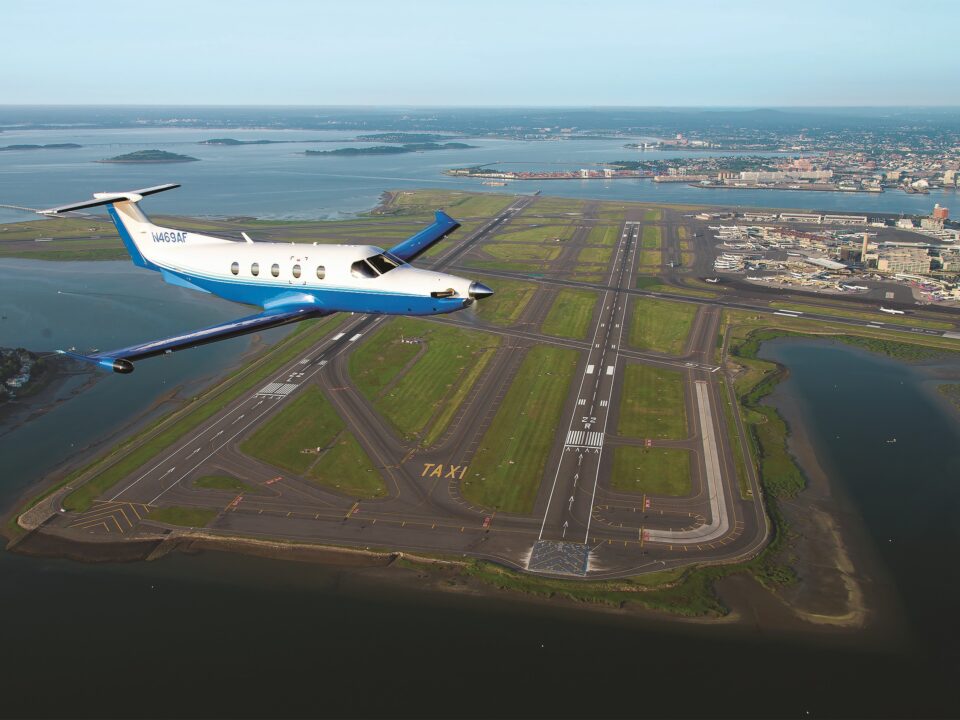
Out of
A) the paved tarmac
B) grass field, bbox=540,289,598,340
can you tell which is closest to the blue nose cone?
the paved tarmac

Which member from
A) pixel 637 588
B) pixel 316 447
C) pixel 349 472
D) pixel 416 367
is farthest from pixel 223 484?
pixel 637 588

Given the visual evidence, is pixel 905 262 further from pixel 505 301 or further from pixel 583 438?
pixel 583 438

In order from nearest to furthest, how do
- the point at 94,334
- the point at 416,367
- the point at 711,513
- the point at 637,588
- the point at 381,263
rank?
the point at 381,263 → the point at 637,588 → the point at 711,513 → the point at 416,367 → the point at 94,334

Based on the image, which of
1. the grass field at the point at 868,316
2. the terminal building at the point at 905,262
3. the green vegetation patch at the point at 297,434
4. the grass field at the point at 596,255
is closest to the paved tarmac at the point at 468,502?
the green vegetation patch at the point at 297,434

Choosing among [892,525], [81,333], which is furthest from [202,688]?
[81,333]

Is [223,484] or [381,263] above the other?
[381,263]

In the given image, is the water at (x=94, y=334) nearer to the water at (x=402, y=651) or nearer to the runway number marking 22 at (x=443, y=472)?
the water at (x=402, y=651)
